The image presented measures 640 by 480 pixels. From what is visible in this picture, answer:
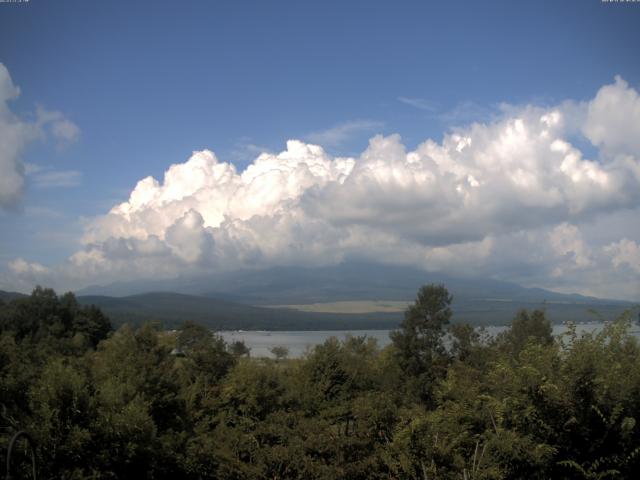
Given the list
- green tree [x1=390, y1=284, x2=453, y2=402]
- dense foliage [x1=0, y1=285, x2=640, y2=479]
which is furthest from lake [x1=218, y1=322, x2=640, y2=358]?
dense foliage [x1=0, y1=285, x2=640, y2=479]

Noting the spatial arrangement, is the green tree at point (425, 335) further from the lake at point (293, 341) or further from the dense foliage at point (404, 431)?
the dense foliage at point (404, 431)

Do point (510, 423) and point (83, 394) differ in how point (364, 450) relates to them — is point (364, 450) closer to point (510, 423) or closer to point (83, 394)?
point (510, 423)

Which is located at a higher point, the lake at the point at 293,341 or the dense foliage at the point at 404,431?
the dense foliage at the point at 404,431

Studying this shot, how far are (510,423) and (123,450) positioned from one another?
8139 millimetres

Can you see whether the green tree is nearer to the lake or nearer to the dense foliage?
the lake

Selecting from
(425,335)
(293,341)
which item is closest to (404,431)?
(425,335)

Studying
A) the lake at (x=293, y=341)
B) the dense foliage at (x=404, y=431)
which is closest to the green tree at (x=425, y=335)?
the lake at (x=293, y=341)

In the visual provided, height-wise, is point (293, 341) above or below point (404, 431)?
below

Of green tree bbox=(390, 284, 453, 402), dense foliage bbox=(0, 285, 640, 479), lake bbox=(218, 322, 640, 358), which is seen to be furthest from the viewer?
lake bbox=(218, 322, 640, 358)

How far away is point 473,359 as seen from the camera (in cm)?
4453

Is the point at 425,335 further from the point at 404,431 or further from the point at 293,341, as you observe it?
the point at 293,341

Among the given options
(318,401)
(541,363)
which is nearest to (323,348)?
(318,401)

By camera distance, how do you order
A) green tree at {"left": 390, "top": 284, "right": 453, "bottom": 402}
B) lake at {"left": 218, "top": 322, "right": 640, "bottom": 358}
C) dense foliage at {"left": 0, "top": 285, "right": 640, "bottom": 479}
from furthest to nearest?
lake at {"left": 218, "top": 322, "right": 640, "bottom": 358} < green tree at {"left": 390, "top": 284, "right": 453, "bottom": 402} < dense foliage at {"left": 0, "top": 285, "right": 640, "bottom": 479}

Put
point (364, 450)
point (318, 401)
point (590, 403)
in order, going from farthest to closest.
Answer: point (318, 401), point (364, 450), point (590, 403)
